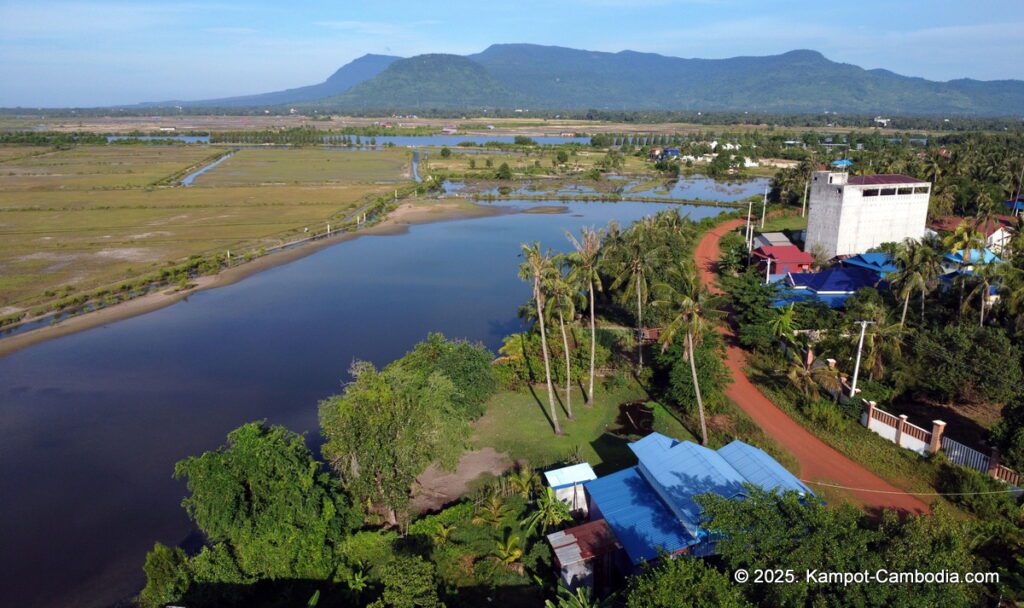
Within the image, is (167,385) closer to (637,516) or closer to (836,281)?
(637,516)

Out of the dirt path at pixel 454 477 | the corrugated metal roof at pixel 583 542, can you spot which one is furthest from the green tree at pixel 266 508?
the corrugated metal roof at pixel 583 542

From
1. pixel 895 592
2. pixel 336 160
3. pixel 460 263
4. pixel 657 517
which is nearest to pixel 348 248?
pixel 460 263

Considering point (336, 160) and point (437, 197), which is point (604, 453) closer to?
point (437, 197)

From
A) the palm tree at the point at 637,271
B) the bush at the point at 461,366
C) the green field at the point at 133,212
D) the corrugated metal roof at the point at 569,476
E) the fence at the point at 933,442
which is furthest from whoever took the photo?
the green field at the point at 133,212

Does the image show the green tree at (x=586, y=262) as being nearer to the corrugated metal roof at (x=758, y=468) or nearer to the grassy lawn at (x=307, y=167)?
the corrugated metal roof at (x=758, y=468)

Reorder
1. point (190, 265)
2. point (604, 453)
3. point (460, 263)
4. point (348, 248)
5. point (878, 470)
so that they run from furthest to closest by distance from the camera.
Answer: point (348, 248), point (460, 263), point (190, 265), point (604, 453), point (878, 470)

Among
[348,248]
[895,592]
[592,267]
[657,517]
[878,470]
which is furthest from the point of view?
[348,248]
